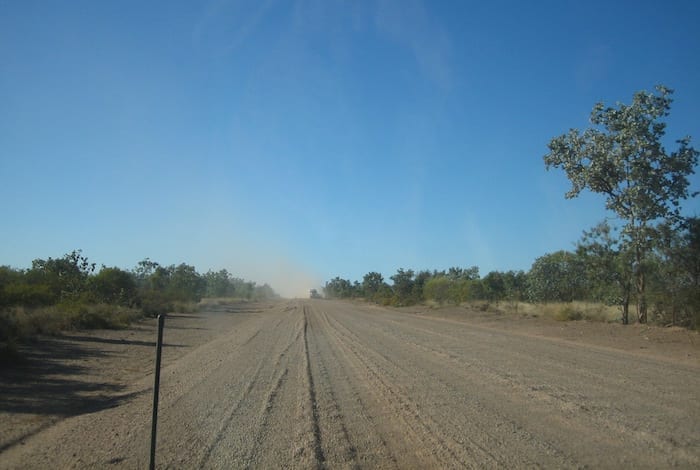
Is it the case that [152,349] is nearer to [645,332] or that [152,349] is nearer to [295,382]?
[295,382]

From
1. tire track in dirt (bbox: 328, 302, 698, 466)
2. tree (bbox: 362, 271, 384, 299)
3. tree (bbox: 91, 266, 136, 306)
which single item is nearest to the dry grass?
tire track in dirt (bbox: 328, 302, 698, 466)

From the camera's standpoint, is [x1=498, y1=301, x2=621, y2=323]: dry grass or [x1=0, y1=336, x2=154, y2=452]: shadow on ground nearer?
[x1=0, y1=336, x2=154, y2=452]: shadow on ground

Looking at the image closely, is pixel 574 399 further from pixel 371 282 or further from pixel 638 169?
pixel 371 282

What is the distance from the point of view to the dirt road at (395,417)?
20.7 ft

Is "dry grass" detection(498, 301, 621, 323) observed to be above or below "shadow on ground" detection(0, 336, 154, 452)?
above

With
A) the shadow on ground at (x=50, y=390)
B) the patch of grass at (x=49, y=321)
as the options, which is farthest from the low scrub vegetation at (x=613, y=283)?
the patch of grass at (x=49, y=321)

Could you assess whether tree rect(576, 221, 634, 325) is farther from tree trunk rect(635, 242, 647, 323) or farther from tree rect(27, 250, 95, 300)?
tree rect(27, 250, 95, 300)

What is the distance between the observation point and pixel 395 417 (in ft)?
26.8

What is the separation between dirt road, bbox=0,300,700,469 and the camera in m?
6.32

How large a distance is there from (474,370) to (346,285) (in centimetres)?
13708

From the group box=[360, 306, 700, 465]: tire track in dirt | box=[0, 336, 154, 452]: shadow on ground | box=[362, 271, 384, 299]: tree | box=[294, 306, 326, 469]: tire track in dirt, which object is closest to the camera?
box=[294, 306, 326, 469]: tire track in dirt

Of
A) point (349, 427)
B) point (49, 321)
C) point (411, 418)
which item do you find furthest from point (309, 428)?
point (49, 321)

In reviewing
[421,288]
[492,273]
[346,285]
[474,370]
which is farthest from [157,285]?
[346,285]

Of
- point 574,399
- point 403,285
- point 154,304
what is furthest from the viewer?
point 403,285
